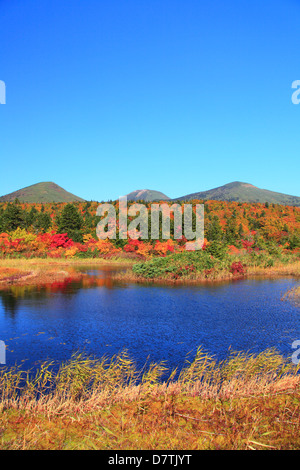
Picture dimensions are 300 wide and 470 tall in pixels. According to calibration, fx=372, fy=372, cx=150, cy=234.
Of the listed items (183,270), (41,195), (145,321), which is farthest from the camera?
(41,195)

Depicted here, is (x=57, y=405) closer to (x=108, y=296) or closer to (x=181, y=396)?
(x=181, y=396)

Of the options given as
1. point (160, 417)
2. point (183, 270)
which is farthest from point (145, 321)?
point (183, 270)

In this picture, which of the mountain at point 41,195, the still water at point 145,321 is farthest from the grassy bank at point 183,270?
the mountain at point 41,195

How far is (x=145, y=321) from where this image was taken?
16.9 meters

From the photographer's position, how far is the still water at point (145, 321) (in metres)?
12.9

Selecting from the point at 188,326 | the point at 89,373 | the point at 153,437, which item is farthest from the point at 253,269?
the point at 153,437

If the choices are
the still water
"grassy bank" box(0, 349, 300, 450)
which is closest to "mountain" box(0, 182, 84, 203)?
the still water

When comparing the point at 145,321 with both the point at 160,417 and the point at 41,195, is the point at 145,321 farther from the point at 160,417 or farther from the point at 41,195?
the point at 41,195

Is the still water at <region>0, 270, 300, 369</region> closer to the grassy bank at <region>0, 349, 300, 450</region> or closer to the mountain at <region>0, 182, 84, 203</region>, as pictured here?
the grassy bank at <region>0, 349, 300, 450</region>

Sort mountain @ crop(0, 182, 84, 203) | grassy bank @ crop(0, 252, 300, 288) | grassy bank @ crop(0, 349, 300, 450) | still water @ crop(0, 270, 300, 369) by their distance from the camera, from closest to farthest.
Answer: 1. grassy bank @ crop(0, 349, 300, 450)
2. still water @ crop(0, 270, 300, 369)
3. grassy bank @ crop(0, 252, 300, 288)
4. mountain @ crop(0, 182, 84, 203)

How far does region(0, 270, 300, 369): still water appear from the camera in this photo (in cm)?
1288

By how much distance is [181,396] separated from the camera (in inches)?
324

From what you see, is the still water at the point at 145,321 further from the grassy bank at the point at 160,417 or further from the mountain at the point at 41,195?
the mountain at the point at 41,195

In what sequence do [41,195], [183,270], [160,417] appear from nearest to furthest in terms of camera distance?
[160,417] → [183,270] → [41,195]
